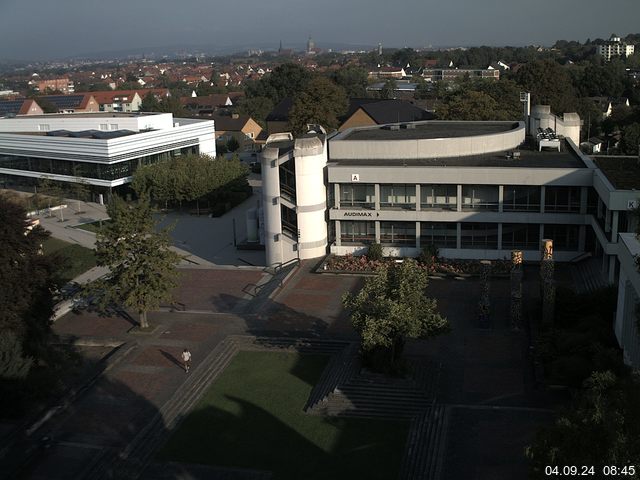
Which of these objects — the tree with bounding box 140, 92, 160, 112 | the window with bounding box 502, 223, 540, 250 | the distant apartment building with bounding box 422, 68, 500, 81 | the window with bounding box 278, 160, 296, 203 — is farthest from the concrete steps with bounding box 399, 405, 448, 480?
the distant apartment building with bounding box 422, 68, 500, 81

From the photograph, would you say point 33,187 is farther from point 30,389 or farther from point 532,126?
point 30,389

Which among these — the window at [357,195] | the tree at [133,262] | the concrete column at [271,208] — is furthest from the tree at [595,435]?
the concrete column at [271,208]

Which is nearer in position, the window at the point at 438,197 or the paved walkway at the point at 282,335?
the paved walkway at the point at 282,335

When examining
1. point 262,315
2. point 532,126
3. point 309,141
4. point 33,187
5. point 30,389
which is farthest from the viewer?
point 33,187

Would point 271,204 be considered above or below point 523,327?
above

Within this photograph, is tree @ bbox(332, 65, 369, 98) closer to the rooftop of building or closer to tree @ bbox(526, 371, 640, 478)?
the rooftop of building

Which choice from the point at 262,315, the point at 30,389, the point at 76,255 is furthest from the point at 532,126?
the point at 30,389

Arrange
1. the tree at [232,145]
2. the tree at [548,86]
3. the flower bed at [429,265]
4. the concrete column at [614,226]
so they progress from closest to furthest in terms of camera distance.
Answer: the concrete column at [614,226] → the flower bed at [429,265] → the tree at [548,86] → the tree at [232,145]

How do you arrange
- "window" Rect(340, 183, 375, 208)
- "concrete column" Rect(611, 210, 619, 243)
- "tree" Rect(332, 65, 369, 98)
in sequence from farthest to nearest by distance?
"tree" Rect(332, 65, 369, 98) < "window" Rect(340, 183, 375, 208) < "concrete column" Rect(611, 210, 619, 243)

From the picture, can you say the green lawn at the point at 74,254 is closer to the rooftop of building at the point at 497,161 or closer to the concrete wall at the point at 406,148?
the rooftop of building at the point at 497,161
